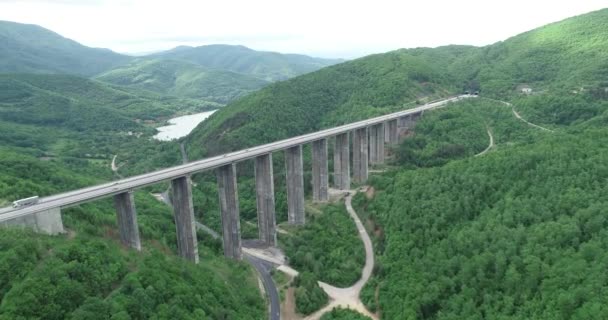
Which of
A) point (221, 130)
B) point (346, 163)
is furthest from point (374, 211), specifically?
point (221, 130)

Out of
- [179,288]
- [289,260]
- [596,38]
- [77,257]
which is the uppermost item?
[596,38]

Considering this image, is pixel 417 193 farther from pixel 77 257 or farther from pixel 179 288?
pixel 77 257

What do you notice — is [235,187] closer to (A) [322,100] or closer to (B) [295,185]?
(B) [295,185]

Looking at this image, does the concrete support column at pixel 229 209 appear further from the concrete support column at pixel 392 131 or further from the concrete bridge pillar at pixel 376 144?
the concrete support column at pixel 392 131

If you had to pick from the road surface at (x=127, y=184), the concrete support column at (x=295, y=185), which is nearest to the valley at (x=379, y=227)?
the concrete support column at (x=295, y=185)

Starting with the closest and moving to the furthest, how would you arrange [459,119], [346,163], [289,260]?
[289,260], [346,163], [459,119]

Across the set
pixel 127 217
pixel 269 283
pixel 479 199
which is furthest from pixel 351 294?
pixel 127 217
